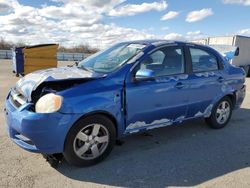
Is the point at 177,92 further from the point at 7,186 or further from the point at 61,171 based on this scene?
the point at 7,186

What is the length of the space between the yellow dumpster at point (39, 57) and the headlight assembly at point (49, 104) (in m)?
11.2

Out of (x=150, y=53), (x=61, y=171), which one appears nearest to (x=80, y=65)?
(x=150, y=53)

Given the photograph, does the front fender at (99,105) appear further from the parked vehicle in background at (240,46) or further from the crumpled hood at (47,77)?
the parked vehicle in background at (240,46)

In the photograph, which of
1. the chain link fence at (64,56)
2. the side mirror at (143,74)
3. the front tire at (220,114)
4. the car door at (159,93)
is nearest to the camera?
the side mirror at (143,74)

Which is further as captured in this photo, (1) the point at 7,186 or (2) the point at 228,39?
(2) the point at 228,39

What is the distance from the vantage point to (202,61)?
17.5ft

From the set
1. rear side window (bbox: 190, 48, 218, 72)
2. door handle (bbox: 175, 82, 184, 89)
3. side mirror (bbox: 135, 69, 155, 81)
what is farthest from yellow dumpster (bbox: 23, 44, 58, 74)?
side mirror (bbox: 135, 69, 155, 81)

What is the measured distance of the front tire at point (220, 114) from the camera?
223 inches

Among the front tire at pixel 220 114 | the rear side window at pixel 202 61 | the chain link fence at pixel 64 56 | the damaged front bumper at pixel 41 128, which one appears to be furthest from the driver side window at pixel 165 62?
the chain link fence at pixel 64 56

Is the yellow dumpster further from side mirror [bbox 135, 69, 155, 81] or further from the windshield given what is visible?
side mirror [bbox 135, 69, 155, 81]

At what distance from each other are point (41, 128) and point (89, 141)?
2.34ft

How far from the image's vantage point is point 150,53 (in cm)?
449

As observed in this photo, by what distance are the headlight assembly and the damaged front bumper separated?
0.06 m

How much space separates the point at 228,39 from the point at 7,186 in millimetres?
18663
